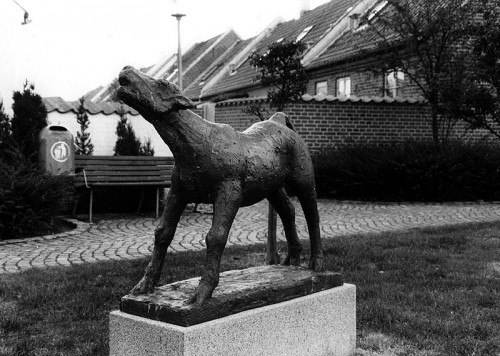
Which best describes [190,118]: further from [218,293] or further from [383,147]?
[383,147]

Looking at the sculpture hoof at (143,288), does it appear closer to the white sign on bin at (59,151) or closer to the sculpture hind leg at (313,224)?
the sculpture hind leg at (313,224)

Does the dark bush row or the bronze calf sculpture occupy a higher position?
the bronze calf sculpture

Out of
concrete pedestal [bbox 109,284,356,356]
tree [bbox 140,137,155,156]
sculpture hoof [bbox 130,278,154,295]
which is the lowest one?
concrete pedestal [bbox 109,284,356,356]

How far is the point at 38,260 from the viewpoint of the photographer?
23.4ft

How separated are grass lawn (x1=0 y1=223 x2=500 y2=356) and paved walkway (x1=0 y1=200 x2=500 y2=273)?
0.87m

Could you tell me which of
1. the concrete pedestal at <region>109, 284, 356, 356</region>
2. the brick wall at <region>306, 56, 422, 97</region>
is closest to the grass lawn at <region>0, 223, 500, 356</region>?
the concrete pedestal at <region>109, 284, 356, 356</region>

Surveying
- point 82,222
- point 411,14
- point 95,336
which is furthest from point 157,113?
point 411,14

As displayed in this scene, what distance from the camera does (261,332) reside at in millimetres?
3408

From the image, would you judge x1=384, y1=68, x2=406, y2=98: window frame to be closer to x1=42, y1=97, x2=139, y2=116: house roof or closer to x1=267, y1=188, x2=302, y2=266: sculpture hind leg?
x1=42, y1=97, x2=139, y2=116: house roof

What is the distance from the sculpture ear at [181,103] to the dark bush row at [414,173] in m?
10.5

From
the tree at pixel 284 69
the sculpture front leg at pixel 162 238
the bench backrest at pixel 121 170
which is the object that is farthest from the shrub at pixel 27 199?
the sculpture front leg at pixel 162 238

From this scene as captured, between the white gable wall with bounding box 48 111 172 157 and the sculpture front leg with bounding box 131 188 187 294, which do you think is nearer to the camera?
the sculpture front leg with bounding box 131 188 187 294

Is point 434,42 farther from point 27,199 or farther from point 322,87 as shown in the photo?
point 27,199

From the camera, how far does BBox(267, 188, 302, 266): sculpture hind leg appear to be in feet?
13.5
